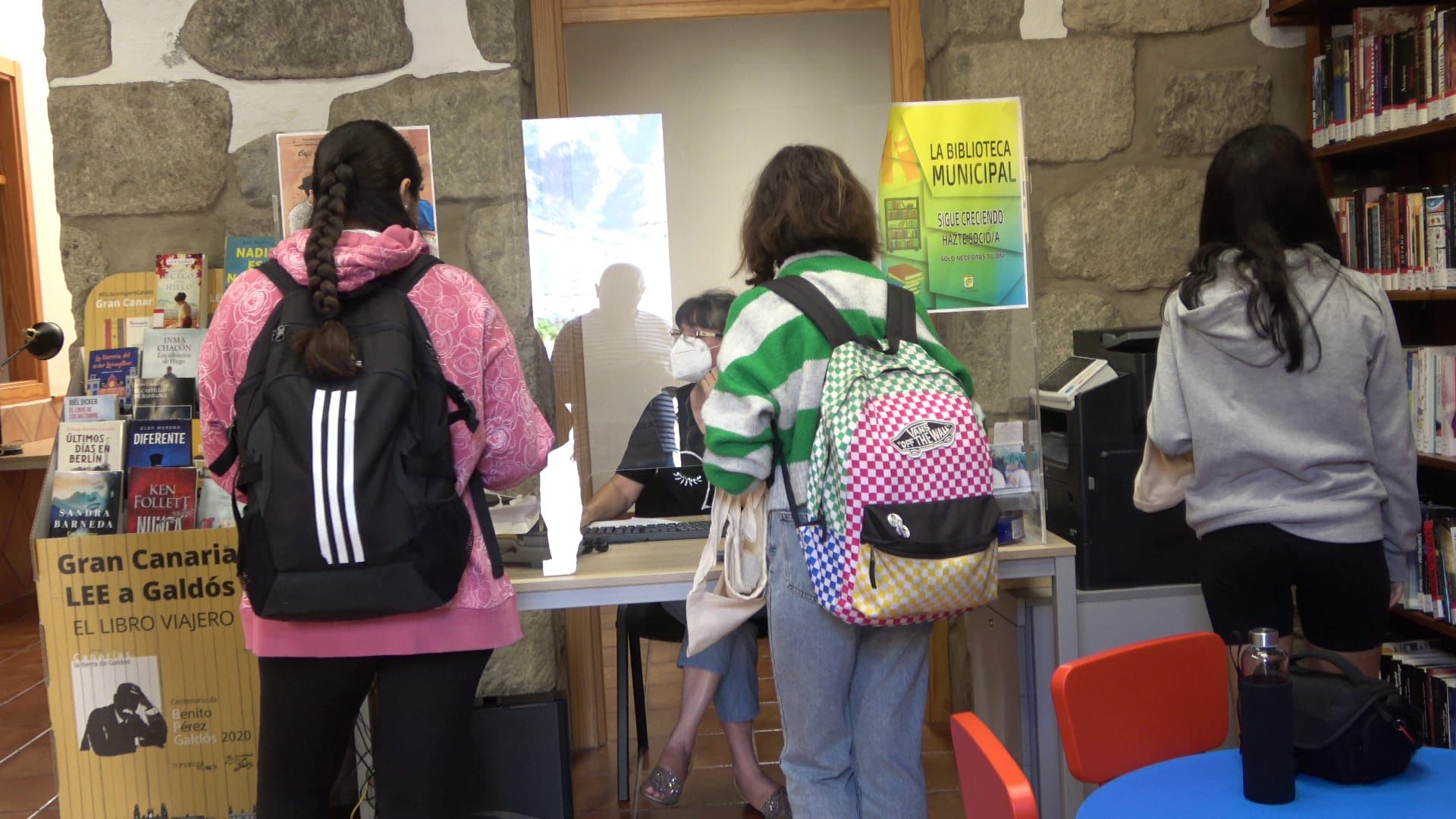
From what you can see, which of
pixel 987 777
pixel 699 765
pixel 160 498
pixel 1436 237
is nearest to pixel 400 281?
pixel 987 777

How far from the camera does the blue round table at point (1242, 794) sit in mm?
1291

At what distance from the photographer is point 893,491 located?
1.89m

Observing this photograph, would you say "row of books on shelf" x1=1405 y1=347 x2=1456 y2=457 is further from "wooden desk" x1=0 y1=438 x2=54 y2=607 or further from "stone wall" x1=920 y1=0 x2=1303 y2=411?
"wooden desk" x1=0 y1=438 x2=54 y2=607

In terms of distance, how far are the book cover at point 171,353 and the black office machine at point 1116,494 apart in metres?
1.95

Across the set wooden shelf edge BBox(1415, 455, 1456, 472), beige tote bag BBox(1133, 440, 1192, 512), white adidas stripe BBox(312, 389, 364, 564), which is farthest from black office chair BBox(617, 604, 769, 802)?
wooden shelf edge BBox(1415, 455, 1456, 472)

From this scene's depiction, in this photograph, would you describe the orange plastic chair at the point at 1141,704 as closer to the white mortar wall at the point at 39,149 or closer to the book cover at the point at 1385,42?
the book cover at the point at 1385,42

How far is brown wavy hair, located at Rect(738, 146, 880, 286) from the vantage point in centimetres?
207

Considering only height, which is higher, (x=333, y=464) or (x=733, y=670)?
(x=333, y=464)

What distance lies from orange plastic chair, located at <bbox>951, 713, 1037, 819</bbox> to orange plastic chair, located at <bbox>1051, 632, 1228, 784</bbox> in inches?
9.1

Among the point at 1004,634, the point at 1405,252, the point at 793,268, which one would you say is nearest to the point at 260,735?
the point at 793,268

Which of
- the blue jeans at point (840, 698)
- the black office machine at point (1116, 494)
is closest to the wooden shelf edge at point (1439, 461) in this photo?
the black office machine at point (1116, 494)

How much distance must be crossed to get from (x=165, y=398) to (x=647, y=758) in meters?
1.65

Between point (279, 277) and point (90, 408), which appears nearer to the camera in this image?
point (279, 277)

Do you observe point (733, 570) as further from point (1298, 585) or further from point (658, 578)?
point (1298, 585)
